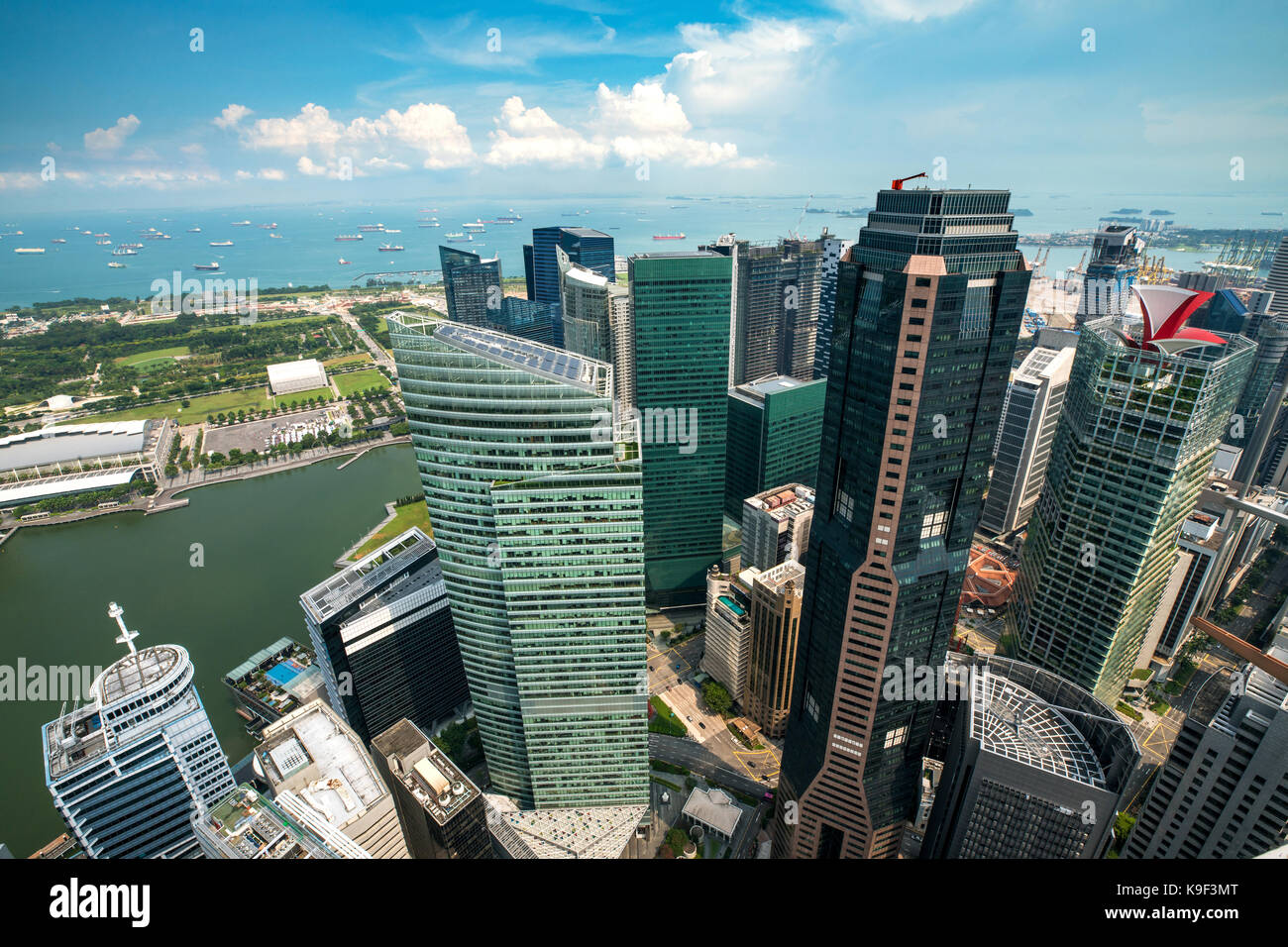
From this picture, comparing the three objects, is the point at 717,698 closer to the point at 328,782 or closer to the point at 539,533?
the point at 539,533

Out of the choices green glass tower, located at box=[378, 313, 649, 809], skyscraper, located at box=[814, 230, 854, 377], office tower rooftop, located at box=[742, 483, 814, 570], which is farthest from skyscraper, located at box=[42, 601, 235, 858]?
skyscraper, located at box=[814, 230, 854, 377]

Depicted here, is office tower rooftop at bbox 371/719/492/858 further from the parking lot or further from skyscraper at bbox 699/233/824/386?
the parking lot

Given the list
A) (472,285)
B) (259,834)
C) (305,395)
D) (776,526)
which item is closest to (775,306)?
(776,526)

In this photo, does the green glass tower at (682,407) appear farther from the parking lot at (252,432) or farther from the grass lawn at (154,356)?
the grass lawn at (154,356)
